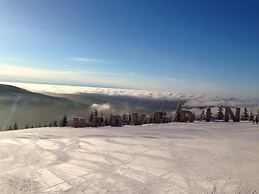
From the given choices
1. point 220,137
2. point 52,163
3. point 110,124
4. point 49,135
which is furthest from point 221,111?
point 52,163

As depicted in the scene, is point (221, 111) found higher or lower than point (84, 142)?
higher

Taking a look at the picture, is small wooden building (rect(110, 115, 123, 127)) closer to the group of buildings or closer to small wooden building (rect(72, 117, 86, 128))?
the group of buildings

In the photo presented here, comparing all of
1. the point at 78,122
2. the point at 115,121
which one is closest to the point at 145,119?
the point at 115,121

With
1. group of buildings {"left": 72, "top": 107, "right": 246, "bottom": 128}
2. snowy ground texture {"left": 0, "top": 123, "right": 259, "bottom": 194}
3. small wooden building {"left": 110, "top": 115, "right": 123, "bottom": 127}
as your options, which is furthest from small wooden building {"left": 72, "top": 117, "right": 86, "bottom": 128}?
snowy ground texture {"left": 0, "top": 123, "right": 259, "bottom": 194}

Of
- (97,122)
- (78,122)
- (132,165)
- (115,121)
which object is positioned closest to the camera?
(132,165)

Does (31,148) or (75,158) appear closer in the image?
(75,158)

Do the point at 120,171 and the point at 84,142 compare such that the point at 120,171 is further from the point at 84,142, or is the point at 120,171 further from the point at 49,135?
the point at 49,135

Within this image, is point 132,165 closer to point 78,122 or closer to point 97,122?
point 78,122

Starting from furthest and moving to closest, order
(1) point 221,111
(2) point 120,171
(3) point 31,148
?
(1) point 221,111
(3) point 31,148
(2) point 120,171
